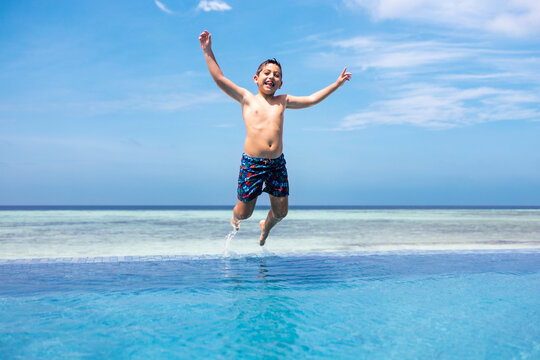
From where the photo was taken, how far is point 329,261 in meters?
5.39

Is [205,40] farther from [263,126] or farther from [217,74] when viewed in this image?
[263,126]

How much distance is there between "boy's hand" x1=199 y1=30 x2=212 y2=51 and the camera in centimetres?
404

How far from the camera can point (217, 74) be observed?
421 centimetres

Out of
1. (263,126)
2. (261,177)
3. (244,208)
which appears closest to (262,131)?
(263,126)

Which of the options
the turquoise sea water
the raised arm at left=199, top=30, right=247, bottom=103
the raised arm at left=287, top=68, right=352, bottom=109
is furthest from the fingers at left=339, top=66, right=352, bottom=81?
the turquoise sea water

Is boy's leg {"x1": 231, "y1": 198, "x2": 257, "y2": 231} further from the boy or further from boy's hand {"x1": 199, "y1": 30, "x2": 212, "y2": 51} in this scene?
boy's hand {"x1": 199, "y1": 30, "x2": 212, "y2": 51}

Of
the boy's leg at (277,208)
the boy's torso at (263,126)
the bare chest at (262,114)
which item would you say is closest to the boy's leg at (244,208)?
the boy's leg at (277,208)

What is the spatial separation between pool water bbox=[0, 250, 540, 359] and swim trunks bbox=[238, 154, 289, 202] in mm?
808

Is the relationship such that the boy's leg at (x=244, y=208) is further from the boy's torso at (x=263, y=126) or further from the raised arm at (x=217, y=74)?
the raised arm at (x=217, y=74)

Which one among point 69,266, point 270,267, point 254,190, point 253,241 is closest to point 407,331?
point 254,190

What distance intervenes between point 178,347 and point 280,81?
2.56m

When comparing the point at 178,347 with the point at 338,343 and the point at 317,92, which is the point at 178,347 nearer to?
the point at 338,343

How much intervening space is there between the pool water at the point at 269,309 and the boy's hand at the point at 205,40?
2.09 meters

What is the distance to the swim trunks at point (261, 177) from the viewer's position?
166 inches
